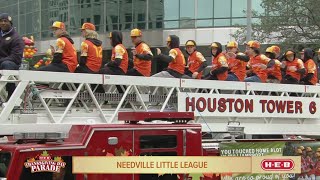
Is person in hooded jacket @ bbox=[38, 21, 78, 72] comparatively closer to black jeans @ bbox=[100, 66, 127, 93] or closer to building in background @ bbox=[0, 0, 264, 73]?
black jeans @ bbox=[100, 66, 127, 93]

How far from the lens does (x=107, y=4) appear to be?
38.2 metres

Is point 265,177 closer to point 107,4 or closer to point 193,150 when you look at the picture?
point 193,150

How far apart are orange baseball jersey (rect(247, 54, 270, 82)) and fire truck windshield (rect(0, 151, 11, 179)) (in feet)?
17.5

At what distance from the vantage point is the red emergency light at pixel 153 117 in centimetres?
654

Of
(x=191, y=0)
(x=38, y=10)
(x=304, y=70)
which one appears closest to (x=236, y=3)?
(x=191, y=0)

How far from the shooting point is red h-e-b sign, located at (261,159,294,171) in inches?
270

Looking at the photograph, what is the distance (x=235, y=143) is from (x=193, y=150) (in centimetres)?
121

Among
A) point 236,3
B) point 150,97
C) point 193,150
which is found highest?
point 236,3

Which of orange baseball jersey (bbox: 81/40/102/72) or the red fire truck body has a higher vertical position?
orange baseball jersey (bbox: 81/40/102/72)

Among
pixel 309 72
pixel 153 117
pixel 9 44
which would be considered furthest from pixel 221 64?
pixel 9 44

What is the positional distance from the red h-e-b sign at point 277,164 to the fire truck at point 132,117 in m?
0.74

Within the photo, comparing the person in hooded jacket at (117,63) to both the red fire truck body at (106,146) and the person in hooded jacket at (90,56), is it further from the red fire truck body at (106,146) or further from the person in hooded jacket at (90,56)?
the red fire truck body at (106,146)

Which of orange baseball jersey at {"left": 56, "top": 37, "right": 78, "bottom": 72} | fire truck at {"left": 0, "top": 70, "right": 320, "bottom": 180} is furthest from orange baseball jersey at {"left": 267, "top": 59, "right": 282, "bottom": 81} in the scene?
orange baseball jersey at {"left": 56, "top": 37, "right": 78, "bottom": 72}

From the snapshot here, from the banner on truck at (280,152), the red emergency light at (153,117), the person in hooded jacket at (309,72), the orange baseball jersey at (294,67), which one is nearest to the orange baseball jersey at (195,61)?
the orange baseball jersey at (294,67)
